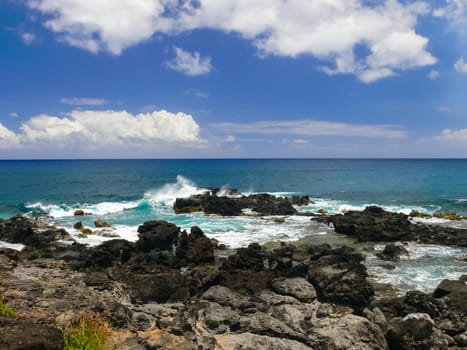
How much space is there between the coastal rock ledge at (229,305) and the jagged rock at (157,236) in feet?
8.14

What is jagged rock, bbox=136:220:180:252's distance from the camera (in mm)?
27031

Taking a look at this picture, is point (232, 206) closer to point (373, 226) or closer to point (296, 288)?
point (373, 226)

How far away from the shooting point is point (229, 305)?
515 inches

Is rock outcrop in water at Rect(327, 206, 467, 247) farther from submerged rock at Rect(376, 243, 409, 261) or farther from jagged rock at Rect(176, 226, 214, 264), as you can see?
jagged rock at Rect(176, 226, 214, 264)

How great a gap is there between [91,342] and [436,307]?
45.0 feet

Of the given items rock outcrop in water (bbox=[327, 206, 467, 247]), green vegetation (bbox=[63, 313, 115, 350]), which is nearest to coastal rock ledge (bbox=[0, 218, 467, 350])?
green vegetation (bbox=[63, 313, 115, 350])

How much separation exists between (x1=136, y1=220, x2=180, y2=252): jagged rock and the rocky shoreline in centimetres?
11

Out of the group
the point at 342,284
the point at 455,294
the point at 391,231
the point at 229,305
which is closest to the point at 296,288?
the point at 342,284

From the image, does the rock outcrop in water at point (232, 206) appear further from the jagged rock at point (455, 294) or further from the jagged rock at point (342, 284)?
the jagged rock at point (342, 284)

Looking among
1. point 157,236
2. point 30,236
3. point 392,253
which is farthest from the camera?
point 30,236

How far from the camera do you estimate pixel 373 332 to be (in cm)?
1088

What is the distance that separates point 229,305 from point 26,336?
26.1ft

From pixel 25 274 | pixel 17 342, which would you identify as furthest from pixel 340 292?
pixel 25 274

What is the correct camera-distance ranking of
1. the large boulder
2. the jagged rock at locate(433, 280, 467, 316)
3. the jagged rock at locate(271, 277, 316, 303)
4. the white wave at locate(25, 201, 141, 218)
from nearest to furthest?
the jagged rock at locate(271, 277, 316, 303) < the jagged rock at locate(433, 280, 467, 316) < the large boulder < the white wave at locate(25, 201, 141, 218)
